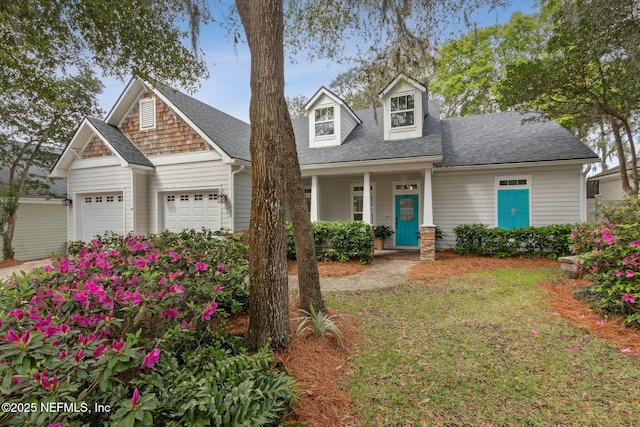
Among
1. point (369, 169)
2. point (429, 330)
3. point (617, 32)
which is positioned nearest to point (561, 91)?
point (617, 32)

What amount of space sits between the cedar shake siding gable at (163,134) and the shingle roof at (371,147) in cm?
380

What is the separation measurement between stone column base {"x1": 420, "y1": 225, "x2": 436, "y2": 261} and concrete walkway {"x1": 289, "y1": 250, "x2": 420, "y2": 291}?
31 cm

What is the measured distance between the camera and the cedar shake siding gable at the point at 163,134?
9.54 metres

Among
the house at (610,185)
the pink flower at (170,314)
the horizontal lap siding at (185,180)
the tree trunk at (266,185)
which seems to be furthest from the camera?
the house at (610,185)

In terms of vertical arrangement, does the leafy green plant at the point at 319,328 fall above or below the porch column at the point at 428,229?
below

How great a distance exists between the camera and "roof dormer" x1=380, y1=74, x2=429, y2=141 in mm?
9430

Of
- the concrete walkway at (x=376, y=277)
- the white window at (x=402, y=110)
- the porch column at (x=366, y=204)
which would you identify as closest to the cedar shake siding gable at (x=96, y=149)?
the concrete walkway at (x=376, y=277)

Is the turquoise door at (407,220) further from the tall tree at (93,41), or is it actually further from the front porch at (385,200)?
the tall tree at (93,41)

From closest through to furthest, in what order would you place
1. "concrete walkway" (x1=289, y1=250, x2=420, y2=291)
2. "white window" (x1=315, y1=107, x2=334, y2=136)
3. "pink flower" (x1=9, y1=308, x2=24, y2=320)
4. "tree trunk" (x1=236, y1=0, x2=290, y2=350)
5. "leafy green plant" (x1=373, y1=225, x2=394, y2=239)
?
"pink flower" (x1=9, y1=308, x2=24, y2=320) → "tree trunk" (x1=236, y1=0, x2=290, y2=350) → "concrete walkway" (x1=289, y1=250, x2=420, y2=291) → "white window" (x1=315, y1=107, x2=334, y2=136) → "leafy green plant" (x1=373, y1=225, x2=394, y2=239)

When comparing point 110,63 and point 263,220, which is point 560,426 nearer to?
point 263,220

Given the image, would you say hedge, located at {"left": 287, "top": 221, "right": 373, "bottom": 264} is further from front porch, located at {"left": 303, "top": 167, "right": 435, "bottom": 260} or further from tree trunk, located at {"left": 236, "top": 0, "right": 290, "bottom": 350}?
tree trunk, located at {"left": 236, "top": 0, "right": 290, "bottom": 350}

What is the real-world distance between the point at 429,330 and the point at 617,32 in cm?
806

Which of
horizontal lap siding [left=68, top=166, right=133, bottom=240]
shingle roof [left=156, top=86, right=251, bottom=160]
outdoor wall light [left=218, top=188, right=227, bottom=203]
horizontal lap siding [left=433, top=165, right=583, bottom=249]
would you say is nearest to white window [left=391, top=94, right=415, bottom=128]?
horizontal lap siding [left=433, top=165, right=583, bottom=249]

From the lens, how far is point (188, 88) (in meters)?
6.41
